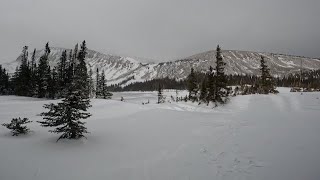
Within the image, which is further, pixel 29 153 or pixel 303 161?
pixel 29 153

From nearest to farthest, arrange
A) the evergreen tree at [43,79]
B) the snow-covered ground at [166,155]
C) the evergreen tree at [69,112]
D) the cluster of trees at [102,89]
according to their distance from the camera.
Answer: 1. the snow-covered ground at [166,155]
2. the evergreen tree at [69,112]
3. the evergreen tree at [43,79]
4. the cluster of trees at [102,89]

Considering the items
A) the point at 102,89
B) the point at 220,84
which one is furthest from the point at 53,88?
the point at 220,84

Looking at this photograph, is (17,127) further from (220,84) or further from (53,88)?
(53,88)

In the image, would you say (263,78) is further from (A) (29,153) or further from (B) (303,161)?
(A) (29,153)

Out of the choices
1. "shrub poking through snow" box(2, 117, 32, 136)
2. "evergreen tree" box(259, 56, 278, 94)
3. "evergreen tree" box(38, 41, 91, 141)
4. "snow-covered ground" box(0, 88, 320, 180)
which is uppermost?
"evergreen tree" box(259, 56, 278, 94)

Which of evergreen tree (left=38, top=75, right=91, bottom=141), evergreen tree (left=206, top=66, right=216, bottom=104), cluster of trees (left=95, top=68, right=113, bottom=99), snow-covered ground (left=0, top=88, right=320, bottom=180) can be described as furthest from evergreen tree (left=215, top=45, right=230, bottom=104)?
cluster of trees (left=95, top=68, right=113, bottom=99)

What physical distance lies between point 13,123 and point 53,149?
4068 millimetres

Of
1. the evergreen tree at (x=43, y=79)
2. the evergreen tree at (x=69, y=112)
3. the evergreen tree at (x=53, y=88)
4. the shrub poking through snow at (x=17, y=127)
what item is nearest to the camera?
the evergreen tree at (x=69, y=112)

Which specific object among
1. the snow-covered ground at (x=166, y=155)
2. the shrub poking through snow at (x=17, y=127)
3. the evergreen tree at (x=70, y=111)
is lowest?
the snow-covered ground at (x=166, y=155)

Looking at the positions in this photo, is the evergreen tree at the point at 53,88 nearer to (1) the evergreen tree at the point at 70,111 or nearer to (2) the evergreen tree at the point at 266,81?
(2) the evergreen tree at the point at 266,81

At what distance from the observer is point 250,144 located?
1332cm

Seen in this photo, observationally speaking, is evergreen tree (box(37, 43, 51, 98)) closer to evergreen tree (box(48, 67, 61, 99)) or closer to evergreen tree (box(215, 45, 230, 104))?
evergreen tree (box(48, 67, 61, 99))

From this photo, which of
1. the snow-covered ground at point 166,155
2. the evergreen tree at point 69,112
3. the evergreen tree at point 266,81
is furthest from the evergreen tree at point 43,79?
the evergreen tree at point 266,81

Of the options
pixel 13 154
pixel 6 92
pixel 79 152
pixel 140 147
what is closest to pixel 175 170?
pixel 140 147
